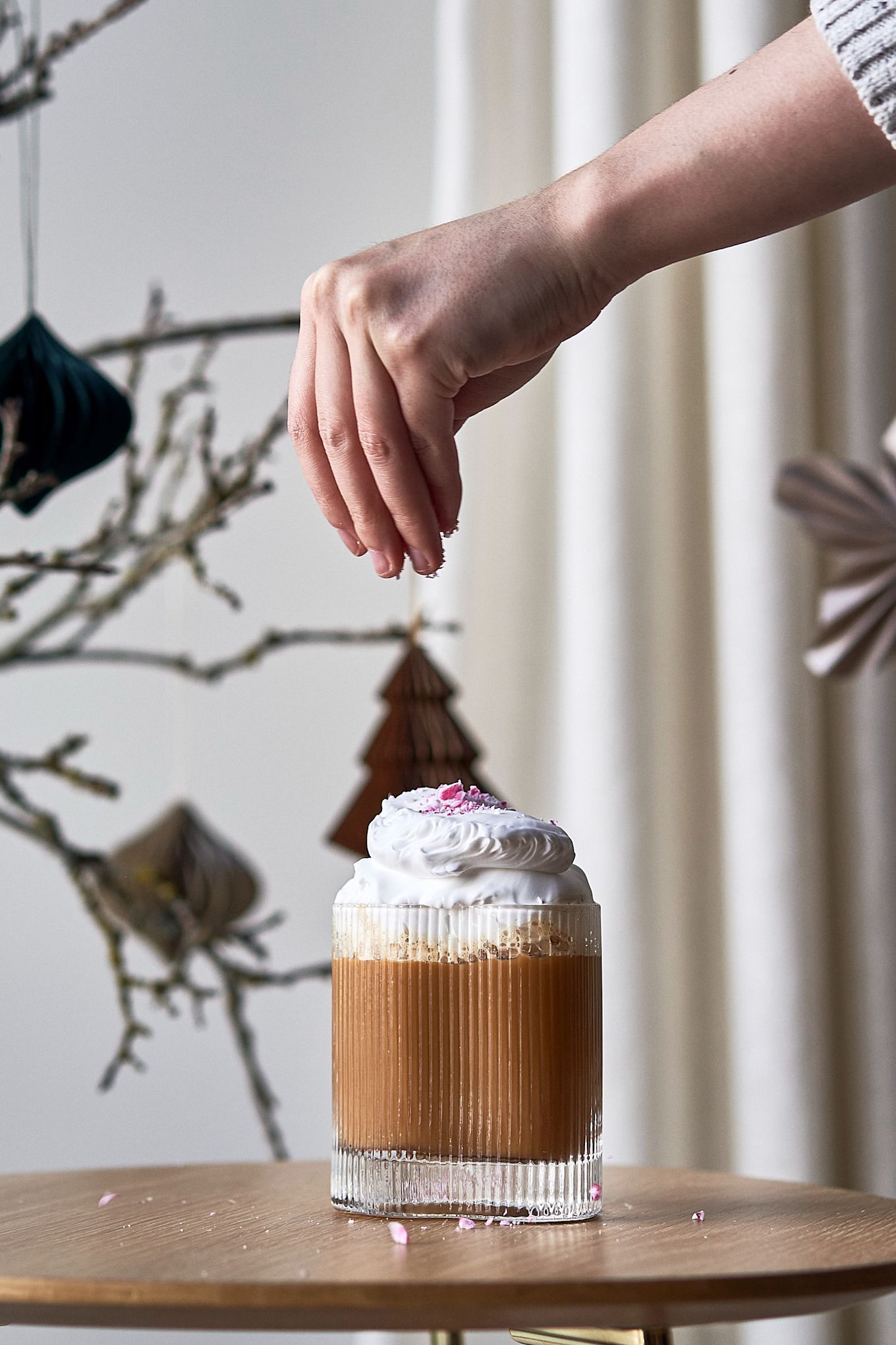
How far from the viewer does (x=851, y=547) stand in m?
1.28

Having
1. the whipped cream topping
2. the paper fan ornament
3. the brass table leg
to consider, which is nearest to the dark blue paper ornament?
the paper fan ornament

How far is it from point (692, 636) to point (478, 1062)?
2.71ft

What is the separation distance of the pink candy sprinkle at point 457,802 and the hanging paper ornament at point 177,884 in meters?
0.71

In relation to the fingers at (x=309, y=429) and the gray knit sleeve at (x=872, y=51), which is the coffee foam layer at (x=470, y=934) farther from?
the gray knit sleeve at (x=872, y=51)

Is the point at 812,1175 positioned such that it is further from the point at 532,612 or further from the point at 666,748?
the point at 532,612

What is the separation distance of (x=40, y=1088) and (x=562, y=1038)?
0.88m

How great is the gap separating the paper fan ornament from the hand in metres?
0.63

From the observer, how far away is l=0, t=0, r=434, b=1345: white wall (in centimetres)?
145

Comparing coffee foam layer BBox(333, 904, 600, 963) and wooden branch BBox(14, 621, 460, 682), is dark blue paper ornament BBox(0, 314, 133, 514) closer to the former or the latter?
wooden branch BBox(14, 621, 460, 682)

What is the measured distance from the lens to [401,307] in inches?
25.5

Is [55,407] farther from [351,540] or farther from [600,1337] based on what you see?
[600,1337]

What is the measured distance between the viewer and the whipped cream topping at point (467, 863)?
0.73m

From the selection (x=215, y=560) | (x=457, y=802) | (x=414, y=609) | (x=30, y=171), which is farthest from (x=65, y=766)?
(x=457, y=802)

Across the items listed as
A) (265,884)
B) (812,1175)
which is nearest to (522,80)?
(265,884)
